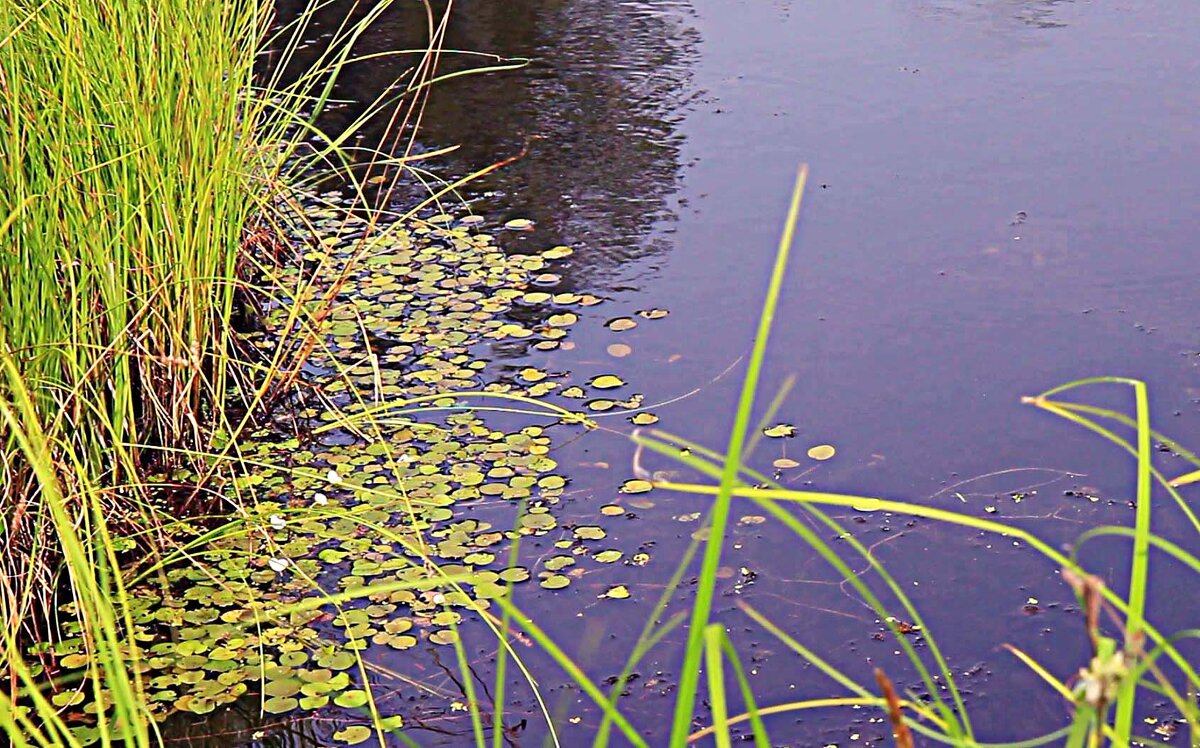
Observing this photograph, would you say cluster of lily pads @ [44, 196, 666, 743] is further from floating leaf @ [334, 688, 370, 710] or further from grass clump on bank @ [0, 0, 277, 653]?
grass clump on bank @ [0, 0, 277, 653]

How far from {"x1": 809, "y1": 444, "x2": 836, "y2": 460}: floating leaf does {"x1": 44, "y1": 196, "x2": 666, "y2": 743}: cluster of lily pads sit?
40cm

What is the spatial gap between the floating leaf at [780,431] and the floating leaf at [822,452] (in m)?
0.08

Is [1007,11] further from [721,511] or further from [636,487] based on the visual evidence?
[721,511]

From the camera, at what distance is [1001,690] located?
87.2 inches

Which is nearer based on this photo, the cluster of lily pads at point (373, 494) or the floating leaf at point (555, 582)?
the cluster of lily pads at point (373, 494)

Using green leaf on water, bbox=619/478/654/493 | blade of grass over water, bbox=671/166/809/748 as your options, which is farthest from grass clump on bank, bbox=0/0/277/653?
blade of grass over water, bbox=671/166/809/748

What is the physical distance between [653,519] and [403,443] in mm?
618

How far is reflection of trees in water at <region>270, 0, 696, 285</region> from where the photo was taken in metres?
4.02

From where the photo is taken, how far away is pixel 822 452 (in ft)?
9.32

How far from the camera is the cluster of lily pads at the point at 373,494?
91.0 inches

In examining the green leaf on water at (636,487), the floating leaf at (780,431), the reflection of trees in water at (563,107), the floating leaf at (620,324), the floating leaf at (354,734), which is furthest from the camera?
the reflection of trees in water at (563,107)

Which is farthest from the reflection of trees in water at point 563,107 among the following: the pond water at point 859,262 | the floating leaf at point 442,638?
the floating leaf at point 442,638

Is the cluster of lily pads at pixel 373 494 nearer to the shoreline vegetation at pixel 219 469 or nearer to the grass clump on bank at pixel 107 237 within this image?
the shoreline vegetation at pixel 219 469

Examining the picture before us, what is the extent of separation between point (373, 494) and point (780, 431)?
3.07 feet
